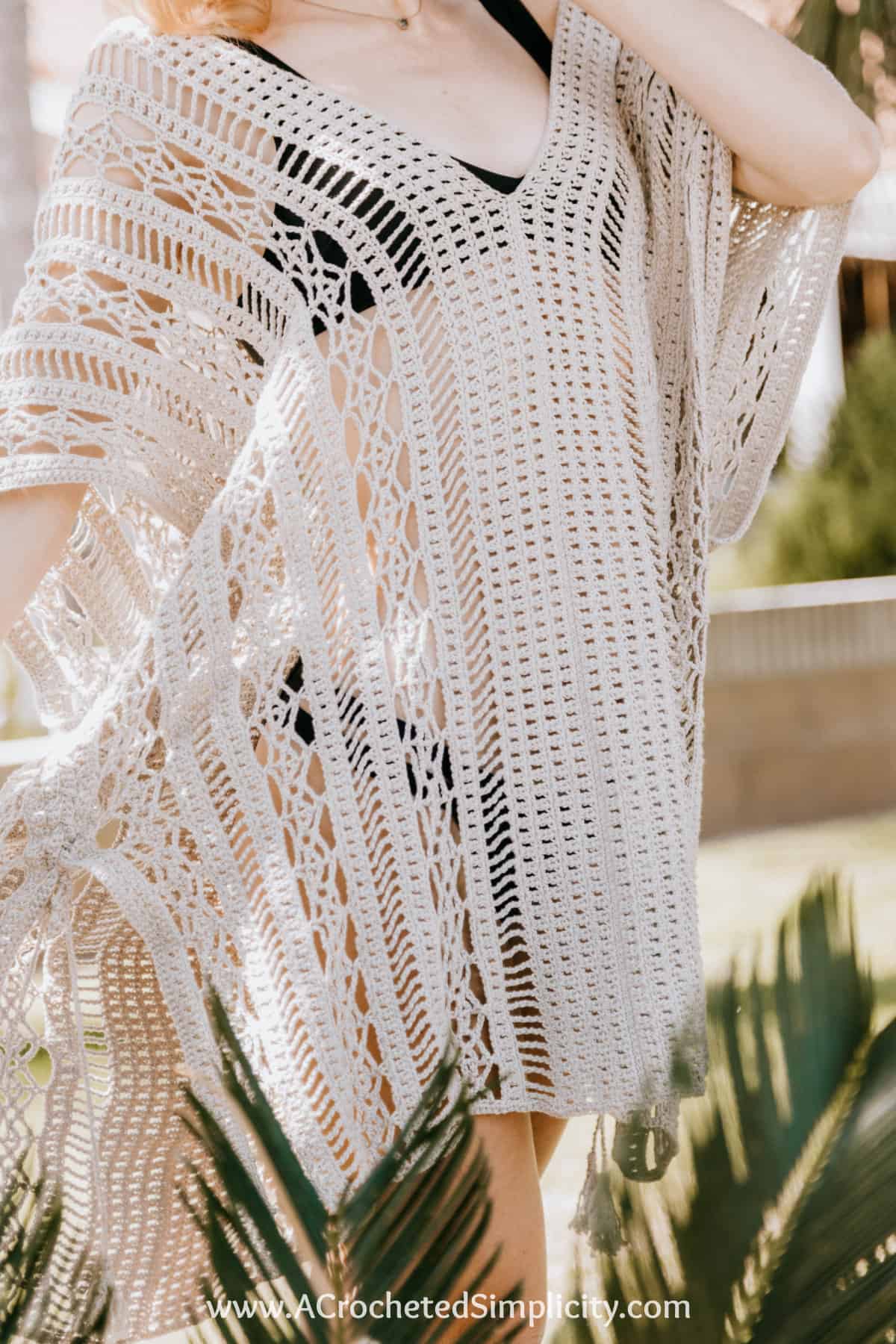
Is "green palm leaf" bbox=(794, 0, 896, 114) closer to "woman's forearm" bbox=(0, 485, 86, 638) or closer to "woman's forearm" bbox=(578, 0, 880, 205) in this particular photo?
"woman's forearm" bbox=(578, 0, 880, 205)

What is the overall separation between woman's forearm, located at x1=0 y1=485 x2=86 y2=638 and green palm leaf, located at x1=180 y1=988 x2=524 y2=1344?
734 mm

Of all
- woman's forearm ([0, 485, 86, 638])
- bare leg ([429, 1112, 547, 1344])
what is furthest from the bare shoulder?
bare leg ([429, 1112, 547, 1344])

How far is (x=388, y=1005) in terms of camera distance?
1203 mm

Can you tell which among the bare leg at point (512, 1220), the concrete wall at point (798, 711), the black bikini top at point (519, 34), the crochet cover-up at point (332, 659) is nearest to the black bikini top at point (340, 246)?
the crochet cover-up at point (332, 659)

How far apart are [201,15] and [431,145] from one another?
0.26 meters

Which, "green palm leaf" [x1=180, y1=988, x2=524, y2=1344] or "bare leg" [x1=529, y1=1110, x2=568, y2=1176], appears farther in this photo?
"bare leg" [x1=529, y1=1110, x2=568, y2=1176]

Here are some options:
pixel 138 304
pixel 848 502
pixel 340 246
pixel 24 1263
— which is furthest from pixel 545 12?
pixel 848 502

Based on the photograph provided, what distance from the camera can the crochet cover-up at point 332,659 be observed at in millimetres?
1195

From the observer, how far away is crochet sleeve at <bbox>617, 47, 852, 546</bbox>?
1.41m

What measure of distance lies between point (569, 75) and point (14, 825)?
0.86m

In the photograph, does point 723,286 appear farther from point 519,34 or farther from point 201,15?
point 201,15

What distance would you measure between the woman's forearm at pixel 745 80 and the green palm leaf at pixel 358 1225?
1019 millimetres

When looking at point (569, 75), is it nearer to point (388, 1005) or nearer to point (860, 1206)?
point (388, 1005)

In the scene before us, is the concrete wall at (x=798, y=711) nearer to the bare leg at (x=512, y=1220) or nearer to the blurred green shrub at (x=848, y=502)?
the blurred green shrub at (x=848, y=502)
